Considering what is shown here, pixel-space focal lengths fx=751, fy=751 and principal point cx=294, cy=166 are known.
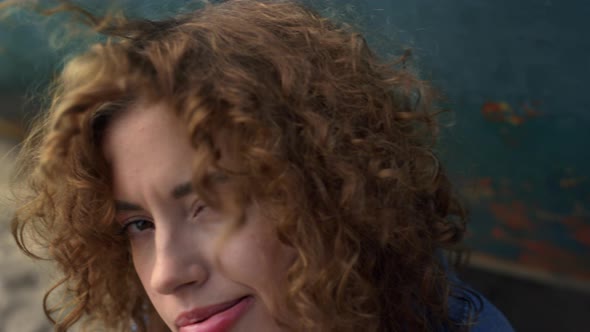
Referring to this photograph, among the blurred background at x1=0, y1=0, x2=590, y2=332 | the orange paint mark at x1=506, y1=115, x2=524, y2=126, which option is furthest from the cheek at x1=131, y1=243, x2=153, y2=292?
the orange paint mark at x1=506, y1=115, x2=524, y2=126

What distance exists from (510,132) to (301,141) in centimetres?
97

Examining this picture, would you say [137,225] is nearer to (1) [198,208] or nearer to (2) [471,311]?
(1) [198,208]

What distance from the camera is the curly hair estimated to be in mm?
1130

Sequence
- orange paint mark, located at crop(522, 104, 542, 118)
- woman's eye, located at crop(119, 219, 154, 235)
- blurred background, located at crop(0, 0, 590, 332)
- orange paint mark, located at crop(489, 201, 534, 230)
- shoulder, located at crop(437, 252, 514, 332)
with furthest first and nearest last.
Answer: orange paint mark, located at crop(489, 201, 534, 230)
orange paint mark, located at crop(522, 104, 542, 118)
blurred background, located at crop(0, 0, 590, 332)
shoulder, located at crop(437, 252, 514, 332)
woman's eye, located at crop(119, 219, 154, 235)

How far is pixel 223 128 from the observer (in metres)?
1.12

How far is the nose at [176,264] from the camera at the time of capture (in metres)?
1.12

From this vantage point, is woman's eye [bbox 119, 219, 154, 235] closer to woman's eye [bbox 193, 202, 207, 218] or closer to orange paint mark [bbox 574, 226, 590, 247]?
woman's eye [bbox 193, 202, 207, 218]

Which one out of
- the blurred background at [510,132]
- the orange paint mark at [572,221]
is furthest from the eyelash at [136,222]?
the orange paint mark at [572,221]

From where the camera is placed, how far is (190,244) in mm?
1143

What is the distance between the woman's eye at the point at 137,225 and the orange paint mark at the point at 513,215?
3.75 ft

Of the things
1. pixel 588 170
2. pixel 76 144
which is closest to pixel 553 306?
pixel 588 170

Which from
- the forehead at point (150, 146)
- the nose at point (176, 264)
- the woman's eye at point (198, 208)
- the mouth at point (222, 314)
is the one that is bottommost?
the mouth at point (222, 314)

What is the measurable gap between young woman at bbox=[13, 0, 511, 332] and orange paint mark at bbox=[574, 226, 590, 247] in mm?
791

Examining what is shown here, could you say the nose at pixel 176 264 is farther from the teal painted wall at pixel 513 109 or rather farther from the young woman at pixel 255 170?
the teal painted wall at pixel 513 109
